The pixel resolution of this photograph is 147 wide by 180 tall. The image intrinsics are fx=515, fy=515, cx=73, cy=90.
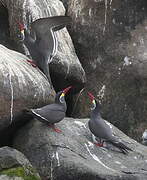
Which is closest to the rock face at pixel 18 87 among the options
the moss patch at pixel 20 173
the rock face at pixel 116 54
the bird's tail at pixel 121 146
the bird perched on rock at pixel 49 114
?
the bird perched on rock at pixel 49 114

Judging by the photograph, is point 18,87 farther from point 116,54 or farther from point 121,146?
point 116,54

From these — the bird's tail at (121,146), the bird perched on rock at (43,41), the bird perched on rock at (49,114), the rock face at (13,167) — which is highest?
the bird perched on rock at (43,41)

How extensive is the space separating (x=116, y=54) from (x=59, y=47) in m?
1.25

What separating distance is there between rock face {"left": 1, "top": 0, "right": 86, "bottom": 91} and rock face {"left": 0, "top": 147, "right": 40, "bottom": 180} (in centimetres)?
403

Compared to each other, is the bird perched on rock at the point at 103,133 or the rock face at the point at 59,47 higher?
the rock face at the point at 59,47

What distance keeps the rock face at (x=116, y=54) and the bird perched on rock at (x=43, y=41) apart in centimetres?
153

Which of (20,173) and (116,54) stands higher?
(116,54)

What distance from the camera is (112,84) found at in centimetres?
1059

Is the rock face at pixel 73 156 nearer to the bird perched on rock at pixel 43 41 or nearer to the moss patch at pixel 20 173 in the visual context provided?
the moss patch at pixel 20 173

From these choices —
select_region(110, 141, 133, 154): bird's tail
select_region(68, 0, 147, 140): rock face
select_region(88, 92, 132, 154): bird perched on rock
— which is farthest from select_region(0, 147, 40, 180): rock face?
select_region(68, 0, 147, 140): rock face

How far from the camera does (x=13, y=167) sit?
5828mm

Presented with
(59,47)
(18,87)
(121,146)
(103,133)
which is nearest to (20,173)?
(18,87)

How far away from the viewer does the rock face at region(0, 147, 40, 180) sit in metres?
5.72

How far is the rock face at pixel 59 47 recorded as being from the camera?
9922 millimetres
